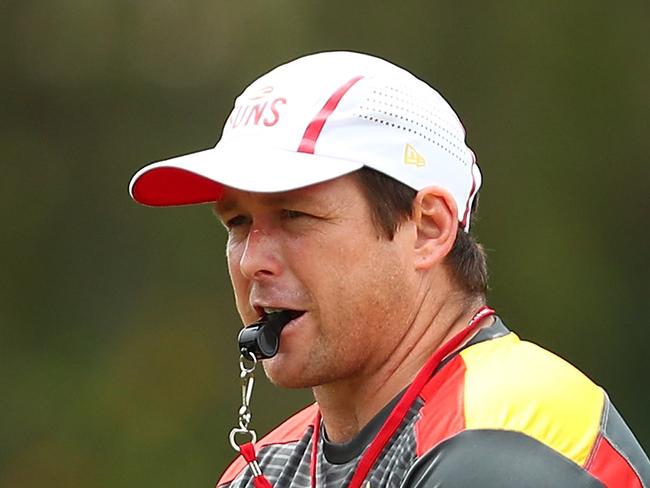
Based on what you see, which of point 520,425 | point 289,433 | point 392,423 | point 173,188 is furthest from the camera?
point 289,433

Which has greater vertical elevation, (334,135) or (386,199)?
(334,135)

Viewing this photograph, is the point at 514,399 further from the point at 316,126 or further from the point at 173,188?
the point at 173,188

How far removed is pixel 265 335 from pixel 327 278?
0.15 metres

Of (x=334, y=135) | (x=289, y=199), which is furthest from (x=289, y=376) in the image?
(x=334, y=135)

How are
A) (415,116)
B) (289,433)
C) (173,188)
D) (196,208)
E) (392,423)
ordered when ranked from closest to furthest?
(392,423)
(415,116)
(173,188)
(289,433)
(196,208)

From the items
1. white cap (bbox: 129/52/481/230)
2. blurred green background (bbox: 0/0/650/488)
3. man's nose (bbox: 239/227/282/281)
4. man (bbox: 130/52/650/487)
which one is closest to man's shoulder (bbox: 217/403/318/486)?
man (bbox: 130/52/650/487)

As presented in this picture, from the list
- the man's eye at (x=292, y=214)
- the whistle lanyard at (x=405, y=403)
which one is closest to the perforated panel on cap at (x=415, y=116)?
the man's eye at (x=292, y=214)

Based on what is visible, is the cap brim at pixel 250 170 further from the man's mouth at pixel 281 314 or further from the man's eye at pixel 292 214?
the man's mouth at pixel 281 314

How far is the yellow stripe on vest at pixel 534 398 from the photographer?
7.23ft

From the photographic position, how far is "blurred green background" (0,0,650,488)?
8523 millimetres

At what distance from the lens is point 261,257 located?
2510mm

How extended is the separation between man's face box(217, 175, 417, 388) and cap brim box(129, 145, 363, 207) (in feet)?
0.19

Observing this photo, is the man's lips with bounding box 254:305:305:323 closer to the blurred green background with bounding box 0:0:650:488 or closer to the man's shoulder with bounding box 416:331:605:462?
the man's shoulder with bounding box 416:331:605:462

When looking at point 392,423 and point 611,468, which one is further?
point 392,423
